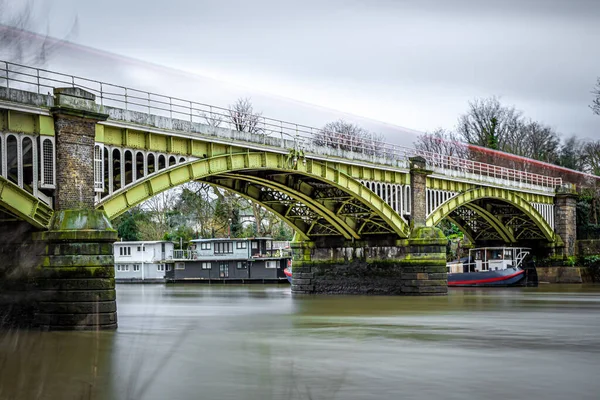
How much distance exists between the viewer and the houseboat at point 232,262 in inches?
3159

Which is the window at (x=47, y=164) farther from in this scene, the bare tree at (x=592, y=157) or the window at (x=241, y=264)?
the bare tree at (x=592, y=157)

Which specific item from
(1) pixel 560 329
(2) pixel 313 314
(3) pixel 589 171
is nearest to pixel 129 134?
(2) pixel 313 314

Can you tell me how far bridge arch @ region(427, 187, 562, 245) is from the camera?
54.8 m

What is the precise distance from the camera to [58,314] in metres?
27.2

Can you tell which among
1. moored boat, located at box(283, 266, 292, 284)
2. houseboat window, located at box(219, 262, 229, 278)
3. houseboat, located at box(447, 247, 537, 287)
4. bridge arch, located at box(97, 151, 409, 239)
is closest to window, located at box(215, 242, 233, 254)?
houseboat window, located at box(219, 262, 229, 278)

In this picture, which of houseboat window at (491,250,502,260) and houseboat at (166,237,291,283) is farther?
houseboat at (166,237,291,283)

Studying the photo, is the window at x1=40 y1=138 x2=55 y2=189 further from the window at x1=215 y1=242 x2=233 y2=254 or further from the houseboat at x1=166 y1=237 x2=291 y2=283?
the window at x1=215 y1=242 x2=233 y2=254

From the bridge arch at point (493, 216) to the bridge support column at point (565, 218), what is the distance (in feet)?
2.12

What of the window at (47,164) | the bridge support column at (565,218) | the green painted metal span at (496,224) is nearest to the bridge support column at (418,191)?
the green painted metal span at (496,224)

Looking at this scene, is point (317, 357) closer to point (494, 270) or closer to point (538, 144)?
point (494, 270)

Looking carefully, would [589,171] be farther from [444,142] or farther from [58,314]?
[58,314]

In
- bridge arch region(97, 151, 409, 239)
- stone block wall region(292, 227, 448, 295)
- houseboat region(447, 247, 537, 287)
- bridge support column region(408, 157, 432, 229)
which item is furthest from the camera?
houseboat region(447, 247, 537, 287)

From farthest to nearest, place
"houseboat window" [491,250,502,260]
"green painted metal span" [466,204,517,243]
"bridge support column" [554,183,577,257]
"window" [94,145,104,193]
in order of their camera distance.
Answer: "bridge support column" [554,183,577,257] → "houseboat window" [491,250,502,260] → "green painted metal span" [466,204,517,243] → "window" [94,145,104,193]

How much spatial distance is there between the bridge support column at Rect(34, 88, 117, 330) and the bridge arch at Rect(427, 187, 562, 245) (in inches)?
1110
